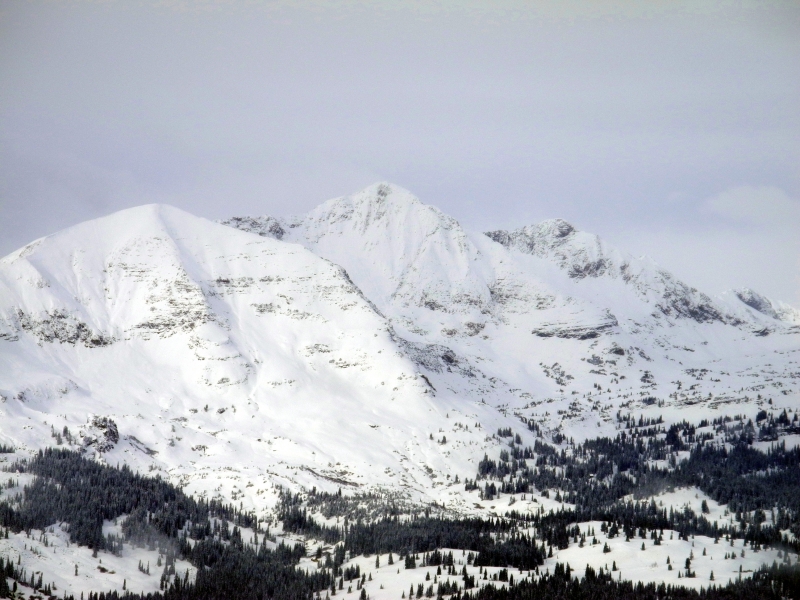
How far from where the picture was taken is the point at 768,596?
166 meters

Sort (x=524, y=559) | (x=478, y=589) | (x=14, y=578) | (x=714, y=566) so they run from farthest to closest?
(x=524, y=559), (x=714, y=566), (x=478, y=589), (x=14, y=578)

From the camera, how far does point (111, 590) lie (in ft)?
570

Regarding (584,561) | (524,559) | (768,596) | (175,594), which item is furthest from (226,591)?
(768,596)

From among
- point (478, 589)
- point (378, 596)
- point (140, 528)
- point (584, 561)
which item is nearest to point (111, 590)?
point (140, 528)

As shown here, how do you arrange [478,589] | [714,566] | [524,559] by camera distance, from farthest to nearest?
[524,559]
[714,566]
[478,589]

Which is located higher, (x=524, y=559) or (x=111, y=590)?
(x=524, y=559)

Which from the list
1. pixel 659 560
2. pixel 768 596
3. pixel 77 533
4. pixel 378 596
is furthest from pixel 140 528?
pixel 768 596

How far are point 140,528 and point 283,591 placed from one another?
4278 centimetres

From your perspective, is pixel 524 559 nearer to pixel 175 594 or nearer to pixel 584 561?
pixel 584 561

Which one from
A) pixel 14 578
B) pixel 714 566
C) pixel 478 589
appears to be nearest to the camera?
pixel 14 578

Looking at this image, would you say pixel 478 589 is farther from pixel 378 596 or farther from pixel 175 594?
pixel 175 594

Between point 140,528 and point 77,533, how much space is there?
1618 cm

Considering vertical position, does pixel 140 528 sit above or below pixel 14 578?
above

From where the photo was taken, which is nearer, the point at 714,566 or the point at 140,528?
the point at 714,566
